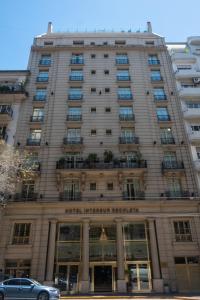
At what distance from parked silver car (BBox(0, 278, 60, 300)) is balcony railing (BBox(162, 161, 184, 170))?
1665cm

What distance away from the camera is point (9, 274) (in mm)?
24609

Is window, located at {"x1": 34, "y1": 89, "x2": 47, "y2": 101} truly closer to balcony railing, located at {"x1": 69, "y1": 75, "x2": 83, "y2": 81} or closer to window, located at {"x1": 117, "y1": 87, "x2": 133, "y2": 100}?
balcony railing, located at {"x1": 69, "y1": 75, "x2": 83, "y2": 81}

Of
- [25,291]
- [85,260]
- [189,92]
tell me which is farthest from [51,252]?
[189,92]

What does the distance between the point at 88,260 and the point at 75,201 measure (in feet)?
17.5

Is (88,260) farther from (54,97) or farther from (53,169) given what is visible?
(54,97)

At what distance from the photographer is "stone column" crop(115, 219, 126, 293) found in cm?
2352

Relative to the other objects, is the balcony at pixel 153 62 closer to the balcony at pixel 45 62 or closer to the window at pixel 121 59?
the window at pixel 121 59

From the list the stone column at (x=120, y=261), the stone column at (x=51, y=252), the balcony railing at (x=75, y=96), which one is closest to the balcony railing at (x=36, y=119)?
the balcony railing at (x=75, y=96)

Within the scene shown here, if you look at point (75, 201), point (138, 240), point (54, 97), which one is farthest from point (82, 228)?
point (54, 97)

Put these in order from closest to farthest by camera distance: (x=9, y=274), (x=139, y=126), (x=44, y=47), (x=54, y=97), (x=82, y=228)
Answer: (x=9, y=274) → (x=82, y=228) → (x=139, y=126) → (x=54, y=97) → (x=44, y=47)

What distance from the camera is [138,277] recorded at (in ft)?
80.6

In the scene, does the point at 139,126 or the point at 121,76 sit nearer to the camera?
the point at 139,126

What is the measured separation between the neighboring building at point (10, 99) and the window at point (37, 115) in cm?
181

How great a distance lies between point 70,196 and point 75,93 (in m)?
13.4
